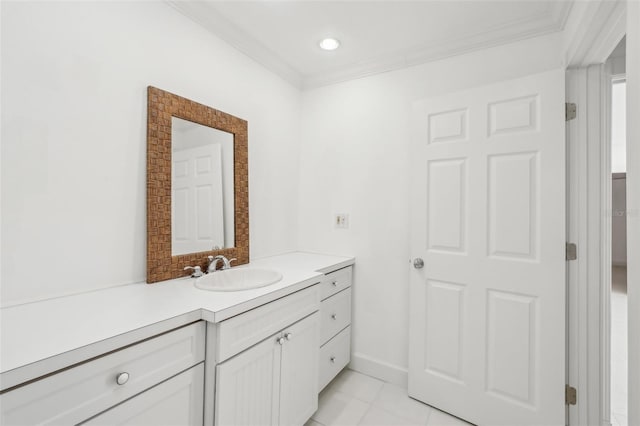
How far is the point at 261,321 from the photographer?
1309mm

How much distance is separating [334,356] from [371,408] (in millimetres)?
374

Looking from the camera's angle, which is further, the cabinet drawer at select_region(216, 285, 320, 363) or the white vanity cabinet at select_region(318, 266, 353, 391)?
the white vanity cabinet at select_region(318, 266, 353, 391)

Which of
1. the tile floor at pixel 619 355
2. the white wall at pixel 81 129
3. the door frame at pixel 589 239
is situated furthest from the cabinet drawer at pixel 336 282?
the tile floor at pixel 619 355

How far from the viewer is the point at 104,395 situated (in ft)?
2.83

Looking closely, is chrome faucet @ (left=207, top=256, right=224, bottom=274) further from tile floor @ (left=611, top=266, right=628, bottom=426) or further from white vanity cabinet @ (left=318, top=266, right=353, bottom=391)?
tile floor @ (left=611, top=266, right=628, bottom=426)

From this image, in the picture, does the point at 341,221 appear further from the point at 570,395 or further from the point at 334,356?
the point at 570,395

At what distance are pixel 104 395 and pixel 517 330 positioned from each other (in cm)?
190

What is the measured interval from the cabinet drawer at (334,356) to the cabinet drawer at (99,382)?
1014 millimetres

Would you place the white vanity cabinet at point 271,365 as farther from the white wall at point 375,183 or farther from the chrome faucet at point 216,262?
the white wall at point 375,183

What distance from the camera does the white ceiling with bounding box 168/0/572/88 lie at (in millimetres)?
1637

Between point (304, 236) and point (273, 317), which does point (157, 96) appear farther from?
point (304, 236)

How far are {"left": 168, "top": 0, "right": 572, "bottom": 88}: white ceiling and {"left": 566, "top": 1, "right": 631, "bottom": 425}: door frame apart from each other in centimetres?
40

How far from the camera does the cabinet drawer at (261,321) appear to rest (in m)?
1.15

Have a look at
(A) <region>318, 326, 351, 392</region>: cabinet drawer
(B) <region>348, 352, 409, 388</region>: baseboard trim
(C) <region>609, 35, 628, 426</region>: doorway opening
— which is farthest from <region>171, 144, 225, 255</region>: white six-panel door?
(C) <region>609, 35, 628, 426</region>: doorway opening
